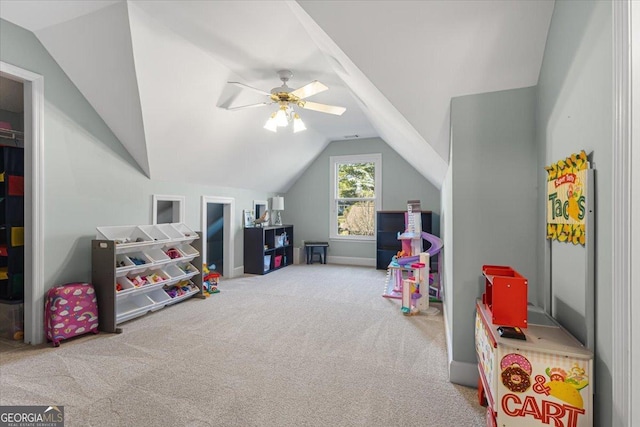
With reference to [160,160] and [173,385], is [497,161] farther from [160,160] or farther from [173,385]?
[160,160]

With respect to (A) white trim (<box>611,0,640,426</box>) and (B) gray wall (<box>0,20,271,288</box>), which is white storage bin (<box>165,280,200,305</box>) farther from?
(A) white trim (<box>611,0,640,426</box>)

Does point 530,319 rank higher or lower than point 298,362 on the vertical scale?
higher

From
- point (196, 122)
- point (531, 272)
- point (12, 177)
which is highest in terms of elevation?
point (196, 122)

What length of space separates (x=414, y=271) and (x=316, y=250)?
3.41 metres

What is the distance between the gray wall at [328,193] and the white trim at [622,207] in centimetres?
517

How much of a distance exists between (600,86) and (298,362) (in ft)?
7.90

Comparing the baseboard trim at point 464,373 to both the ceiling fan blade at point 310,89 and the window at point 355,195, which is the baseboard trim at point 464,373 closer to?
the ceiling fan blade at point 310,89

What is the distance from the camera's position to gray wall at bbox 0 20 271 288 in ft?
8.85

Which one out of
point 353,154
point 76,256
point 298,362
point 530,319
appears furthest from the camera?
point 353,154

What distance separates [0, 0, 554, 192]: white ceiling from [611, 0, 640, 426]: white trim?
2.62 ft

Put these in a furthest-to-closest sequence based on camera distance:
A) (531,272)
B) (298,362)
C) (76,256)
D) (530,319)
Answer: (76,256)
(298,362)
(531,272)
(530,319)

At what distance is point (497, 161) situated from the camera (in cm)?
197

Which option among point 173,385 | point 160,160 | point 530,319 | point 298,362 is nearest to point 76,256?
point 160,160

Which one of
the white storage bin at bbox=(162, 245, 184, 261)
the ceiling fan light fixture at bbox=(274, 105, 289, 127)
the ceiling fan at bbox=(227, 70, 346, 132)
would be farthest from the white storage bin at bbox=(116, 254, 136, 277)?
the ceiling fan light fixture at bbox=(274, 105, 289, 127)
